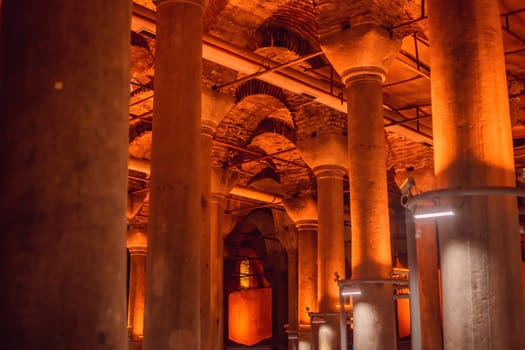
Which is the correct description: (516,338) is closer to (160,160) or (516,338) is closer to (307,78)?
(160,160)

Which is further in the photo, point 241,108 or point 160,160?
point 241,108

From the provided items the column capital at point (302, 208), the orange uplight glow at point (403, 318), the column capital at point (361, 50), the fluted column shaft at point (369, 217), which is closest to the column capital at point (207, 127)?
the column capital at point (361, 50)

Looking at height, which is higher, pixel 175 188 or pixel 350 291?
pixel 175 188

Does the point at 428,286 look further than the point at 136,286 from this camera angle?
No

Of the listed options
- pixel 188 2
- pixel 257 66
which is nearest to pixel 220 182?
pixel 257 66

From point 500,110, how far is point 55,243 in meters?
4.23

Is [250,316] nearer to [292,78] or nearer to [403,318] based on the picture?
[403,318]

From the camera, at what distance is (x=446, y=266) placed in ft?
18.0

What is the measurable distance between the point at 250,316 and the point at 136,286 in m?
6.86

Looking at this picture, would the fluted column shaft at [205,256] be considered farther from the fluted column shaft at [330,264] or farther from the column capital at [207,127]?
the fluted column shaft at [330,264]

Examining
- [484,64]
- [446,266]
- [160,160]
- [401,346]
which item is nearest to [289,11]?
[160,160]

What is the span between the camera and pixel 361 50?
10383 millimetres

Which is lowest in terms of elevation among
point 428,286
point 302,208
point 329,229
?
point 428,286

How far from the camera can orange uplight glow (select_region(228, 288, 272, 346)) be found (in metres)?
26.0
